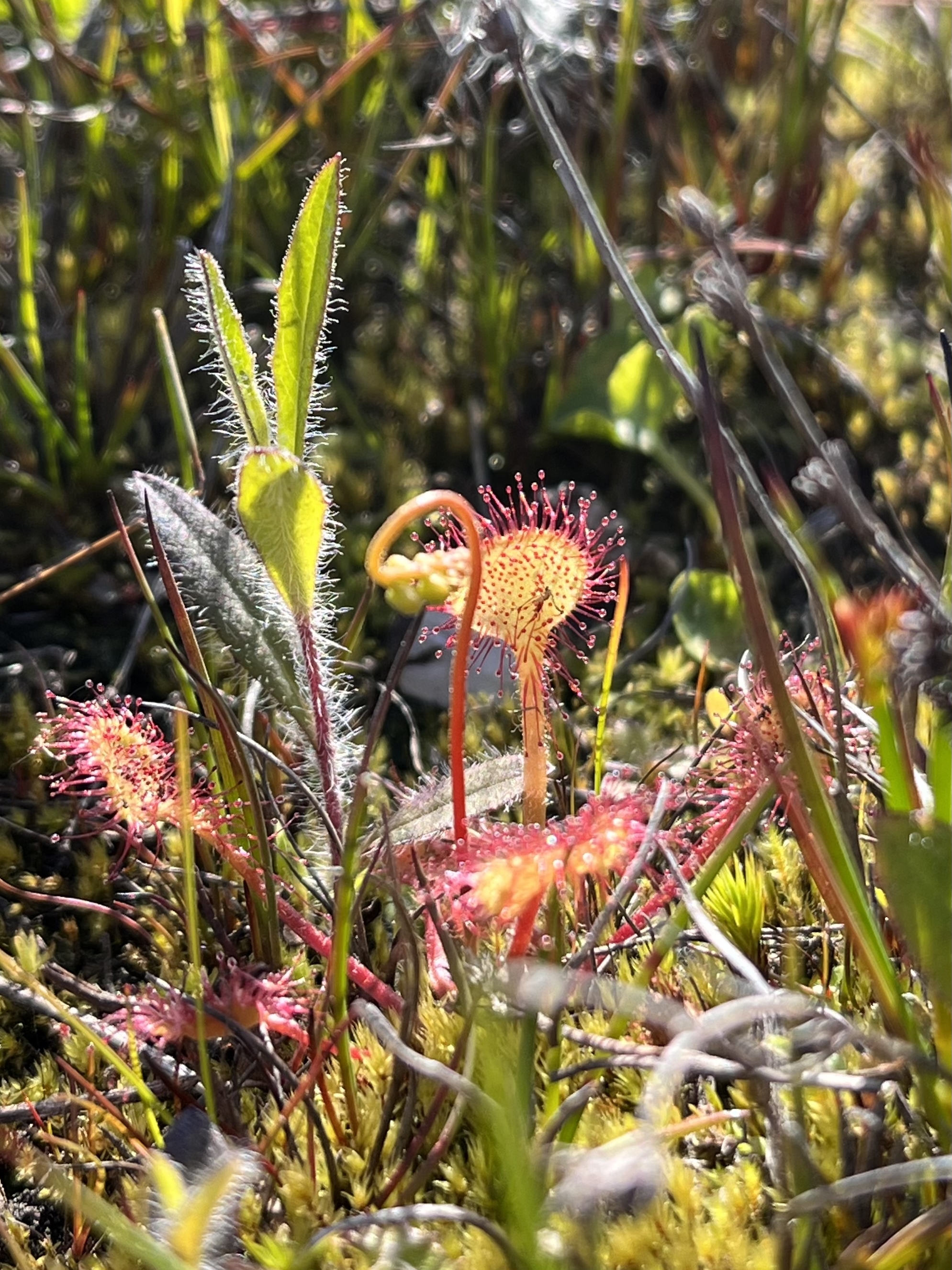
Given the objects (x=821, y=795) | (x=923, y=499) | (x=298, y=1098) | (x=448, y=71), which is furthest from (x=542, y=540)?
(x=448, y=71)

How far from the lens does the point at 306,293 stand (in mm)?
1157

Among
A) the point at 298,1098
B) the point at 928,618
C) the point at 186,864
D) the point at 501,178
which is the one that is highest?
the point at 501,178

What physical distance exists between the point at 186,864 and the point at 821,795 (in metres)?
0.55

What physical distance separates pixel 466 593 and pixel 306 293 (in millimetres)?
348

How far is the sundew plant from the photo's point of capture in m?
0.90

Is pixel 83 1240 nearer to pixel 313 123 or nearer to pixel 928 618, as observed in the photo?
pixel 928 618

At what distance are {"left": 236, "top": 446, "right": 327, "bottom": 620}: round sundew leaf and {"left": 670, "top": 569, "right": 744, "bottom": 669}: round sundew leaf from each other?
0.82 meters

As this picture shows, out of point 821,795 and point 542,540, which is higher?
point 542,540

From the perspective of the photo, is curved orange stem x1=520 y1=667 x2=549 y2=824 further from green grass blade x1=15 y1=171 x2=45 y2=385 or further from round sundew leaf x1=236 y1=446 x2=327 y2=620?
green grass blade x1=15 y1=171 x2=45 y2=385

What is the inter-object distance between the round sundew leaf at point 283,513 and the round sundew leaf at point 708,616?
821 mm

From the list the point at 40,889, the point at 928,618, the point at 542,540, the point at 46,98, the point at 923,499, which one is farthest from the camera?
the point at 46,98

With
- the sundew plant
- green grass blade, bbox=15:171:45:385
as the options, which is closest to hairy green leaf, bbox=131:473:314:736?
the sundew plant

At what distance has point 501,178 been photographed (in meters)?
2.61

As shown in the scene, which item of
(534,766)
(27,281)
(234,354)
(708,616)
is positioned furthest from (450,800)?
(27,281)
